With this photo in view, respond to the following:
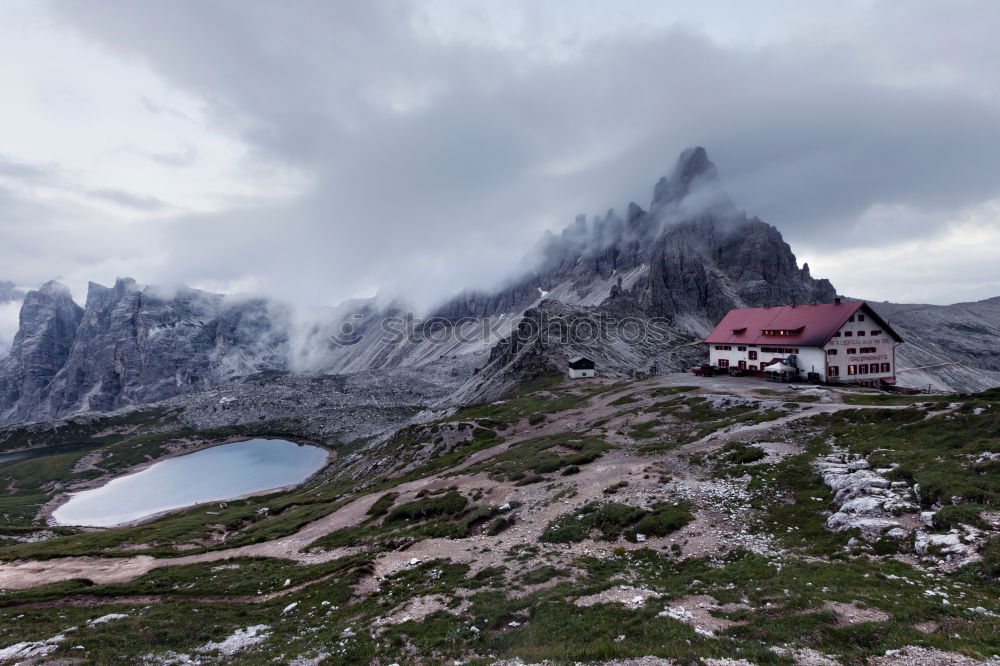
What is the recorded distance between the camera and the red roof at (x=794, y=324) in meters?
62.1

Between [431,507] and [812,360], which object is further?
[812,360]

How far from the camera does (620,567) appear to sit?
20234 millimetres

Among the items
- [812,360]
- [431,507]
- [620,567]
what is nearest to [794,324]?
[812,360]

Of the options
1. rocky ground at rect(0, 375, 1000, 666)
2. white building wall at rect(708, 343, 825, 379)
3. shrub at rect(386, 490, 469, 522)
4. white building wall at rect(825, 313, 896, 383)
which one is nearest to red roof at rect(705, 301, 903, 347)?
white building wall at rect(708, 343, 825, 379)

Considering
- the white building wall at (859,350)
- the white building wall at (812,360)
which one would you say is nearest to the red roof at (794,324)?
the white building wall at (812,360)

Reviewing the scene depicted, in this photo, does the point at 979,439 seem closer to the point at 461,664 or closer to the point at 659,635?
the point at 659,635

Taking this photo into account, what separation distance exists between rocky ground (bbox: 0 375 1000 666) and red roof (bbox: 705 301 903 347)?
75.8 feet

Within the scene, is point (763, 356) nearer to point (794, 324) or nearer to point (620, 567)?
point (794, 324)

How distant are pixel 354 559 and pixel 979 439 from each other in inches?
1501

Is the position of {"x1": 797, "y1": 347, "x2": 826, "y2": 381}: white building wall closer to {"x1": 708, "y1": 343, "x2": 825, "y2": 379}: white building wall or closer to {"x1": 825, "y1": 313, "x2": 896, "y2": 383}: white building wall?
{"x1": 708, "y1": 343, "x2": 825, "y2": 379}: white building wall

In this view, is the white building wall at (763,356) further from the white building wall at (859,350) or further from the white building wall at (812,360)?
the white building wall at (859,350)

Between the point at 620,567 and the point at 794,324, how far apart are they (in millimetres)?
63479

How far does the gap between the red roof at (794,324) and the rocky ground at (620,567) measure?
75.8ft

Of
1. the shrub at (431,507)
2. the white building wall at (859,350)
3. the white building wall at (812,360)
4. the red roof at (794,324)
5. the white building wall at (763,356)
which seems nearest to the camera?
the shrub at (431,507)
